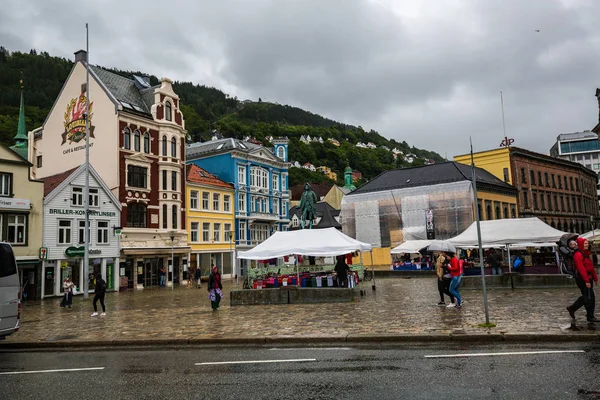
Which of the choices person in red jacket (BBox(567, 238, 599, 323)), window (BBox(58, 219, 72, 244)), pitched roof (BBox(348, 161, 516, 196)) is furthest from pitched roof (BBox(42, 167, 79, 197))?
pitched roof (BBox(348, 161, 516, 196))

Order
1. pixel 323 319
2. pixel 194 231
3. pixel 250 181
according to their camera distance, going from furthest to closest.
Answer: pixel 250 181 < pixel 194 231 < pixel 323 319

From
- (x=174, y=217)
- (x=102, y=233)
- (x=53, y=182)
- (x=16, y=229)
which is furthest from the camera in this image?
(x=174, y=217)

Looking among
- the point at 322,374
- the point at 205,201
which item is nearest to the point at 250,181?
the point at 205,201

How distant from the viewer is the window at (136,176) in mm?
39875

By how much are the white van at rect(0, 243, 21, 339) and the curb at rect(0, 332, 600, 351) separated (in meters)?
1.15

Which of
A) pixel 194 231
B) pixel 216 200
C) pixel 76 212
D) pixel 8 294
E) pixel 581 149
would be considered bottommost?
pixel 8 294

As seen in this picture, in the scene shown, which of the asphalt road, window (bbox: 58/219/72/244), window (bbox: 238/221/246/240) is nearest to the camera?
the asphalt road

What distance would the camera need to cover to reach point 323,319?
559 inches

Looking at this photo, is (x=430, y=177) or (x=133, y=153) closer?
(x=133, y=153)

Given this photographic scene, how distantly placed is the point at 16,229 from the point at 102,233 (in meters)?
6.71

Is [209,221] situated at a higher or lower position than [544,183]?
lower

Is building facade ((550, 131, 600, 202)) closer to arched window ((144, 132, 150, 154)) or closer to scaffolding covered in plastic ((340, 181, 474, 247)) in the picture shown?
scaffolding covered in plastic ((340, 181, 474, 247))

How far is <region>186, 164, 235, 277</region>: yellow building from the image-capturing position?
46.1m

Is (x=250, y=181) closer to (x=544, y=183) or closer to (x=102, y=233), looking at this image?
(x=102, y=233)
